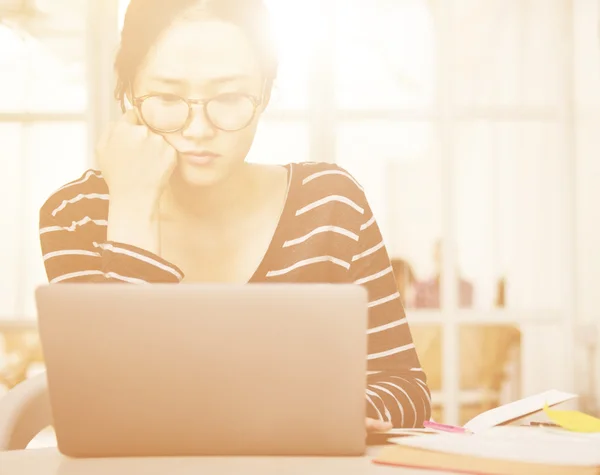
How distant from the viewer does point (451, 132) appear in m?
2.90

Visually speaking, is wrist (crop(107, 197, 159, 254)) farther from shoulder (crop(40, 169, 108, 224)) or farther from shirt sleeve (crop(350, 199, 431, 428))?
shirt sleeve (crop(350, 199, 431, 428))

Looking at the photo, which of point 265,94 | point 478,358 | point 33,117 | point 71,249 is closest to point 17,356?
point 33,117

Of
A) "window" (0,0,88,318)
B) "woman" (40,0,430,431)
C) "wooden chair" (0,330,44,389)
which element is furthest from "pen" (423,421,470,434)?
"wooden chair" (0,330,44,389)

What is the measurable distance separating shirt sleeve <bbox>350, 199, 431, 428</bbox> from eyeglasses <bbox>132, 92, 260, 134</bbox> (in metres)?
0.50

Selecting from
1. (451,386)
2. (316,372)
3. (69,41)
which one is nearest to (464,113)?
(451,386)

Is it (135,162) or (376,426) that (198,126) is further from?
(376,426)

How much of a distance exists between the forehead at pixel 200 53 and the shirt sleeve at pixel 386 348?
626 millimetres

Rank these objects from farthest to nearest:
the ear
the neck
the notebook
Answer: the ear, the neck, the notebook

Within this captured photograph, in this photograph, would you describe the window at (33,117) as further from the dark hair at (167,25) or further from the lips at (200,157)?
the lips at (200,157)

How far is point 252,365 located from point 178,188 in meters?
1.42

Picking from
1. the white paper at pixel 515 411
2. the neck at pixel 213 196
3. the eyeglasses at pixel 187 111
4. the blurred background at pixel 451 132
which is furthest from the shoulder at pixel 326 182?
the white paper at pixel 515 411

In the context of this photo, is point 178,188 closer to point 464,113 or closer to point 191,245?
point 191,245

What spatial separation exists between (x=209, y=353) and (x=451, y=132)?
7.28 ft

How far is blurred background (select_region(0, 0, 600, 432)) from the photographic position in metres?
2.83
